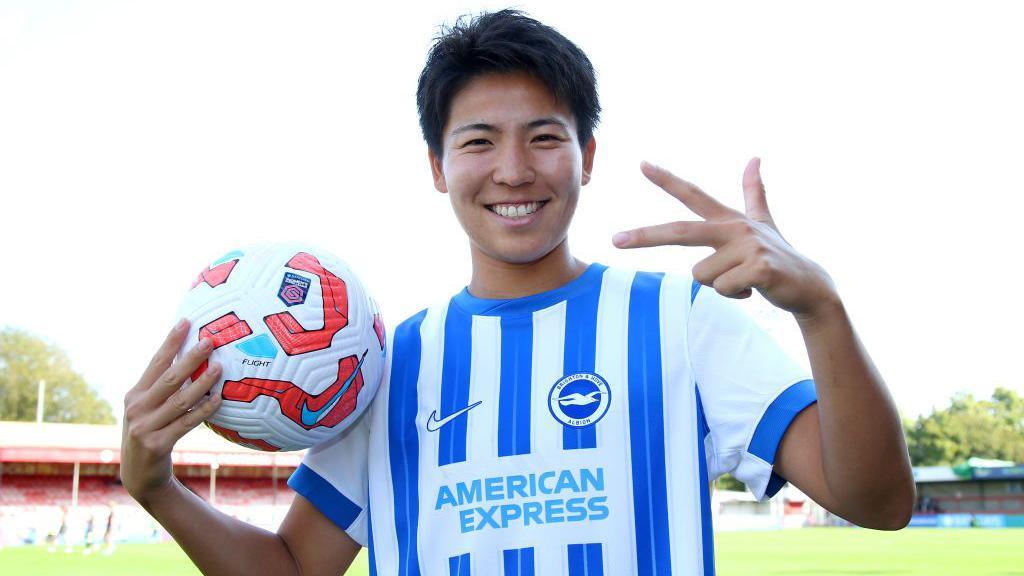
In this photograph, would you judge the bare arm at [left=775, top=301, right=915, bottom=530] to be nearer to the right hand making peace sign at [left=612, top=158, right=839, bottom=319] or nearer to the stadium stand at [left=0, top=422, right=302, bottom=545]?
the right hand making peace sign at [left=612, top=158, right=839, bottom=319]

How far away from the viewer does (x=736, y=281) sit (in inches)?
67.7

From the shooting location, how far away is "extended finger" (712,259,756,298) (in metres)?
1.71

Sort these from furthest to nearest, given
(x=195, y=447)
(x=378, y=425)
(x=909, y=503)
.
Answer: (x=195, y=447) → (x=378, y=425) → (x=909, y=503)

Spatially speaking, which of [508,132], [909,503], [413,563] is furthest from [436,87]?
[909,503]

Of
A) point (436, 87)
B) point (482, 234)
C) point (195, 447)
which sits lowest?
point (195, 447)

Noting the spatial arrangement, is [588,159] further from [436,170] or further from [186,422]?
[186,422]

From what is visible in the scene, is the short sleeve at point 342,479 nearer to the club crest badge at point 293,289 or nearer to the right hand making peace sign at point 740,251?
the club crest badge at point 293,289

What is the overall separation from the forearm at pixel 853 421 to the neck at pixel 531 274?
3.10 feet

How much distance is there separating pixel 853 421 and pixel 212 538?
171 cm

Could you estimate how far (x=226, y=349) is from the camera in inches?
91.3

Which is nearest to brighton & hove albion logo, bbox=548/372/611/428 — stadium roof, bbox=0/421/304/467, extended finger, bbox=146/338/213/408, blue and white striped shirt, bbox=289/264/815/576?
blue and white striped shirt, bbox=289/264/815/576

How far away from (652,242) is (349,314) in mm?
1008

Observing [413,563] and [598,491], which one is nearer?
[598,491]

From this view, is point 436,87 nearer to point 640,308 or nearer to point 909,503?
point 640,308
